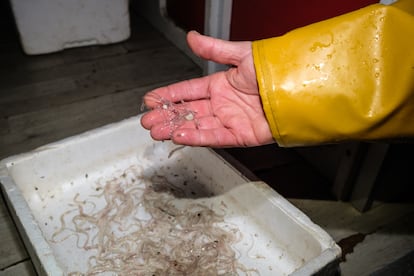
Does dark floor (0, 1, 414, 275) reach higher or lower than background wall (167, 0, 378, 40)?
lower

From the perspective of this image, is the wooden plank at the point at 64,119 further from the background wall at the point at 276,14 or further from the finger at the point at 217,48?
the finger at the point at 217,48

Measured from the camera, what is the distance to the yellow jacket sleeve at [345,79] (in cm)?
62

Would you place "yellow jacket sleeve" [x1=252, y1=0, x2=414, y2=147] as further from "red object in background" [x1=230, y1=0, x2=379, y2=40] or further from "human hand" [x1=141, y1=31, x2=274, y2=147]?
"red object in background" [x1=230, y1=0, x2=379, y2=40]

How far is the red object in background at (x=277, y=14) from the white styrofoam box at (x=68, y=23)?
55cm

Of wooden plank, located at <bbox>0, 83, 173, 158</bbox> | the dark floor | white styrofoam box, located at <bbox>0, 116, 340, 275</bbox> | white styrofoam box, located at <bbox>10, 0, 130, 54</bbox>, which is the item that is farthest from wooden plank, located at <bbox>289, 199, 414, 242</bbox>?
white styrofoam box, located at <bbox>10, 0, 130, 54</bbox>

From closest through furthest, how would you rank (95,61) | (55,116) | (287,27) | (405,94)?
(405,94) → (287,27) → (55,116) → (95,61)

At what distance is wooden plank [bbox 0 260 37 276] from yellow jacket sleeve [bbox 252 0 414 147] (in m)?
0.58

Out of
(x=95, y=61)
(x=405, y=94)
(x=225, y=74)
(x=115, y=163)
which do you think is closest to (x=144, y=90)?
(x=95, y=61)

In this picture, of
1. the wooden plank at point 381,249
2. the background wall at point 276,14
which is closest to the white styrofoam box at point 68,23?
the background wall at point 276,14

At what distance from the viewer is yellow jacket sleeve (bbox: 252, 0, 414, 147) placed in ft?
2.02

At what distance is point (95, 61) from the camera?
157 centimetres

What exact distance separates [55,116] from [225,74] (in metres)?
0.67

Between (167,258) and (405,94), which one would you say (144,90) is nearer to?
(167,258)

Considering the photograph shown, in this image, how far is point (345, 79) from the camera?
2.08 feet
